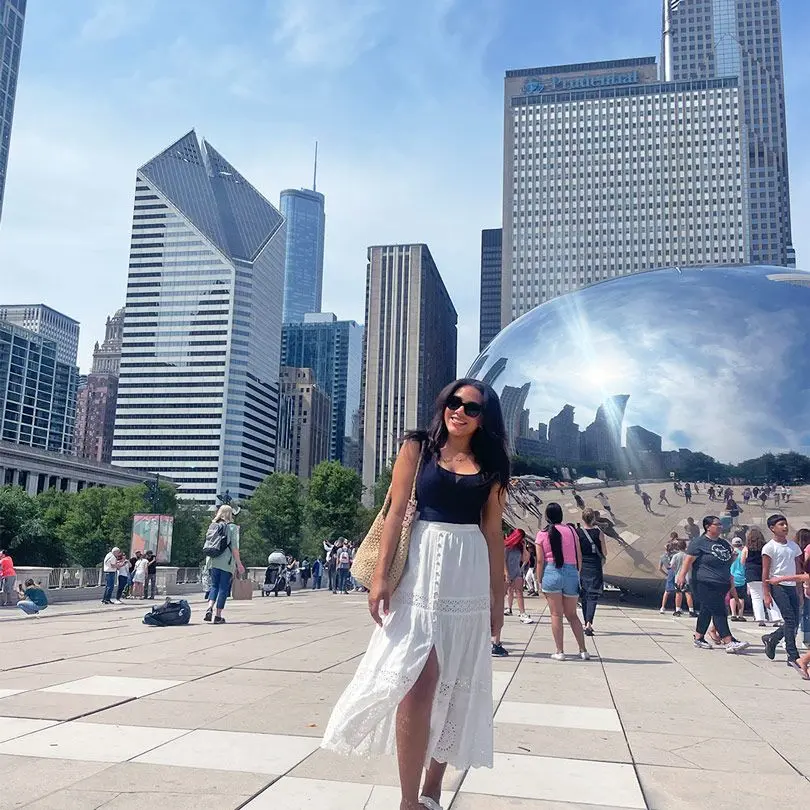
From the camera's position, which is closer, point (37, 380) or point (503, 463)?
point (503, 463)

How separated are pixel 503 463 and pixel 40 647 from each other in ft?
22.8

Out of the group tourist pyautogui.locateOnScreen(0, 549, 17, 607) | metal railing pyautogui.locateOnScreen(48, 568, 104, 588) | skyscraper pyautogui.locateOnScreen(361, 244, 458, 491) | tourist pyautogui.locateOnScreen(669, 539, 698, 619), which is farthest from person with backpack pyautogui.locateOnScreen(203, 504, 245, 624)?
skyscraper pyautogui.locateOnScreen(361, 244, 458, 491)

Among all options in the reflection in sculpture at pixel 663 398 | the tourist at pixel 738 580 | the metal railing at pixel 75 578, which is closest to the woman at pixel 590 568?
the reflection in sculpture at pixel 663 398

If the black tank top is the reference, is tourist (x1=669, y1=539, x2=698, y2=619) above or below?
below

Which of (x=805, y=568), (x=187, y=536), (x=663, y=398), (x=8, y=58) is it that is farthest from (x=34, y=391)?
(x=805, y=568)

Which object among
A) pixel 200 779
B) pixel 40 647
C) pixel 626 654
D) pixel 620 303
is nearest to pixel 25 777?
pixel 200 779

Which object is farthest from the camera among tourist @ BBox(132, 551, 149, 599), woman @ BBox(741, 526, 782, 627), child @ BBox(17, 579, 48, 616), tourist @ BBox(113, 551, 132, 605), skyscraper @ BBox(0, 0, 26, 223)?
skyscraper @ BBox(0, 0, 26, 223)

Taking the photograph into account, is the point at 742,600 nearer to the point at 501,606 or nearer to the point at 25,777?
the point at 501,606

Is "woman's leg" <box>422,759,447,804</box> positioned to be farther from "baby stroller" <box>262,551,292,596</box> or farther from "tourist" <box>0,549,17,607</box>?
"baby stroller" <box>262,551,292,596</box>

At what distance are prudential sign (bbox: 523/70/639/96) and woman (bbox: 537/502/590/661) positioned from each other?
156725 mm

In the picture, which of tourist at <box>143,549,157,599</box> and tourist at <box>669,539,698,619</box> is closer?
tourist at <box>669,539,698,619</box>

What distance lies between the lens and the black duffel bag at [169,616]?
11.0 metres

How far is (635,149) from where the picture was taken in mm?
143875

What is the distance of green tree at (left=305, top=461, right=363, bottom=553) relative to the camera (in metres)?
72.8
